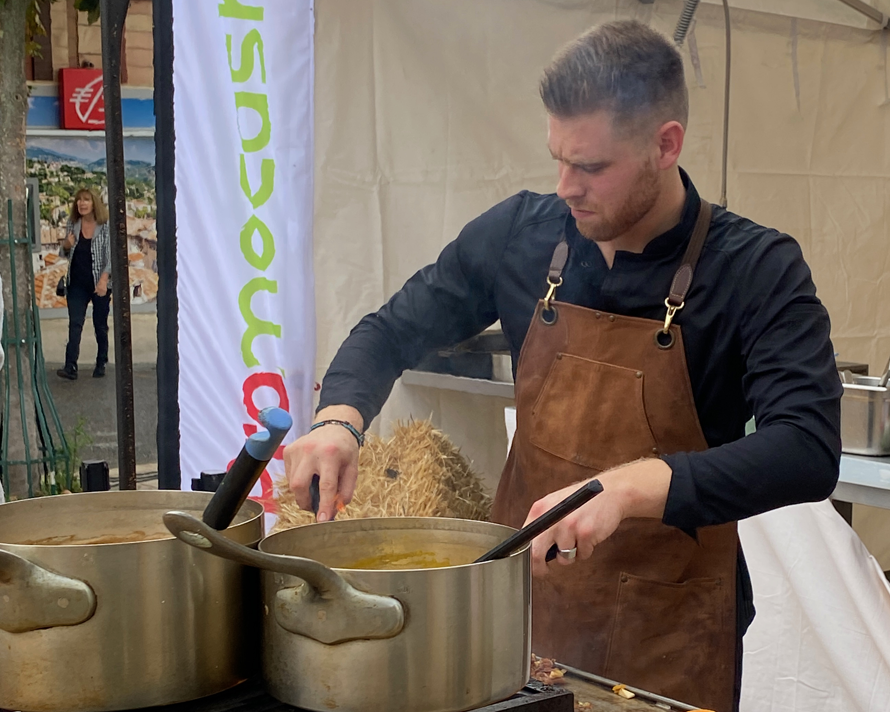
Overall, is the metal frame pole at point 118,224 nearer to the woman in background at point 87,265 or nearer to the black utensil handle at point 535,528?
the black utensil handle at point 535,528

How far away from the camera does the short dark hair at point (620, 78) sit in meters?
1.49

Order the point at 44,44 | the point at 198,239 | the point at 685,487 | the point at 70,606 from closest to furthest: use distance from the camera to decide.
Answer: the point at 70,606
the point at 685,487
the point at 198,239
the point at 44,44

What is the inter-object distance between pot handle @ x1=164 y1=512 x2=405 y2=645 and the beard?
954mm

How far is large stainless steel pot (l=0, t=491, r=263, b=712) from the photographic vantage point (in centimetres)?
73

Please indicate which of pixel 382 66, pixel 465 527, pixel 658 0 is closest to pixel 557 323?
pixel 465 527

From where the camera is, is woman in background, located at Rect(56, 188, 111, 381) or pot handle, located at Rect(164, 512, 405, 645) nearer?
pot handle, located at Rect(164, 512, 405, 645)

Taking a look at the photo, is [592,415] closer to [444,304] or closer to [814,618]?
[444,304]

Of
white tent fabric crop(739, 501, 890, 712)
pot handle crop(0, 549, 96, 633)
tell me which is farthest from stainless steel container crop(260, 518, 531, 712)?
white tent fabric crop(739, 501, 890, 712)

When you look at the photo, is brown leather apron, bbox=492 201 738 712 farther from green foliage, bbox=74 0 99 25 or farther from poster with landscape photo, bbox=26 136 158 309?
poster with landscape photo, bbox=26 136 158 309

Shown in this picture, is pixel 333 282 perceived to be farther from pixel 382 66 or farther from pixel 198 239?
pixel 382 66

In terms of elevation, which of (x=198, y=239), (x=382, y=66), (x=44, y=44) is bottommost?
(x=198, y=239)

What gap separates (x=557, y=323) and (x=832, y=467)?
1.73 feet

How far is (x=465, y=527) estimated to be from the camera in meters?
0.94

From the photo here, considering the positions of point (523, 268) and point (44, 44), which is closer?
point (523, 268)
